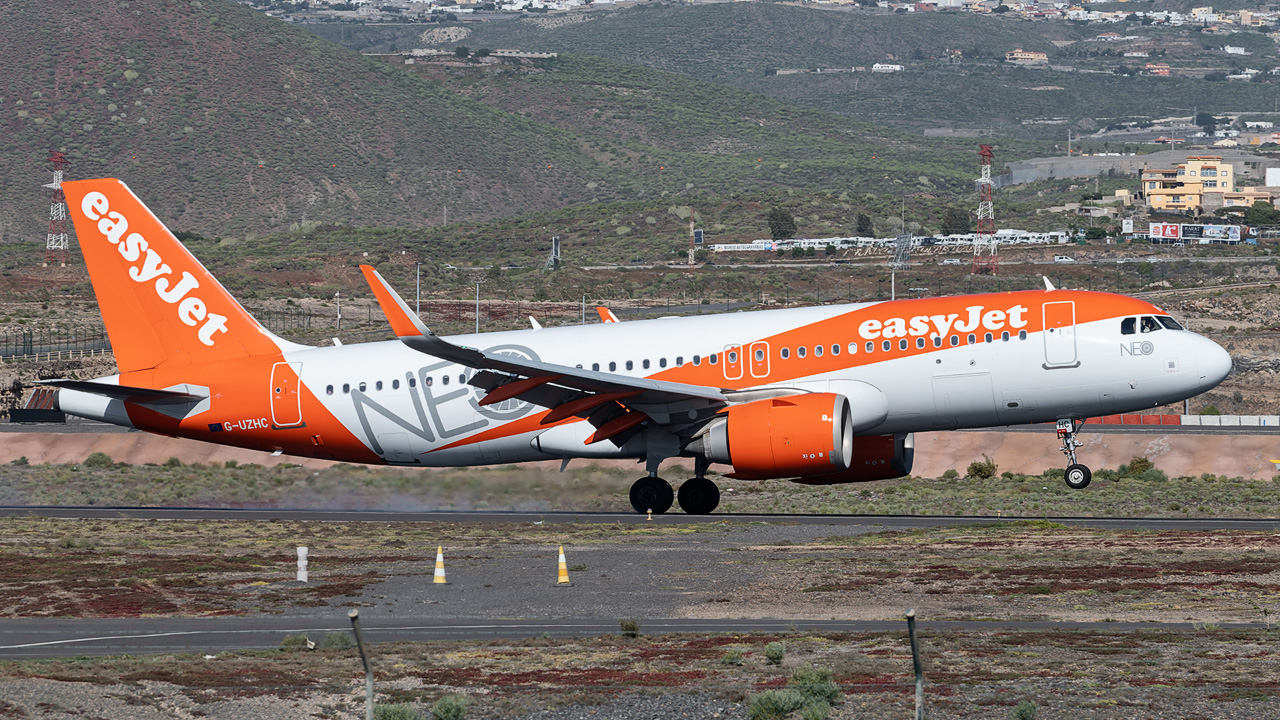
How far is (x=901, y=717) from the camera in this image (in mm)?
15172

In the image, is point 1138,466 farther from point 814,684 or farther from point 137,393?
point 814,684

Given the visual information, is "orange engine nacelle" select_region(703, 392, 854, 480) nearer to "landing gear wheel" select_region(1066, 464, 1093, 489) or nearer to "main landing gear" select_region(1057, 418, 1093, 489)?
"main landing gear" select_region(1057, 418, 1093, 489)

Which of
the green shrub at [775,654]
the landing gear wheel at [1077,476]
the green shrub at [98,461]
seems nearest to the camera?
the green shrub at [775,654]

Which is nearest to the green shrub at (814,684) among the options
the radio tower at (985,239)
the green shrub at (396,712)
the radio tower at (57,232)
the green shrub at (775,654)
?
the green shrub at (775,654)

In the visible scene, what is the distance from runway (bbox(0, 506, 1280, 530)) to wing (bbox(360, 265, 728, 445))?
4973 millimetres

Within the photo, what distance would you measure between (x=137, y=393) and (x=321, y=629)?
14856 mm

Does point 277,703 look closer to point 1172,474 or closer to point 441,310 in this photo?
point 1172,474

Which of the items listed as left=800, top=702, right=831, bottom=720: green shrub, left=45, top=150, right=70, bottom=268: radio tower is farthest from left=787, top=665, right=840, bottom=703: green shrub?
left=45, top=150, right=70, bottom=268: radio tower

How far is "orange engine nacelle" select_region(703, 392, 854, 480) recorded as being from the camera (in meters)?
30.2

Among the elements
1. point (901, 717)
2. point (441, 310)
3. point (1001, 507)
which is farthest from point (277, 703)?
point (441, 310)

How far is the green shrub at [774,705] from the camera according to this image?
15.2 meters

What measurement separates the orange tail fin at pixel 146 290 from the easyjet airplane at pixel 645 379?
0.05 metres

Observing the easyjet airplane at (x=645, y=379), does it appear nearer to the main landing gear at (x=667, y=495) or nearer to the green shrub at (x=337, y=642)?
the main landing gear at (x=667, y=495)

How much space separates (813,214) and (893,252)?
90.6 feet
